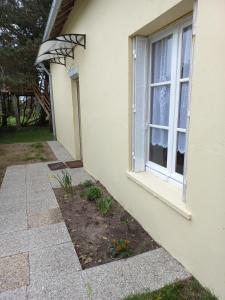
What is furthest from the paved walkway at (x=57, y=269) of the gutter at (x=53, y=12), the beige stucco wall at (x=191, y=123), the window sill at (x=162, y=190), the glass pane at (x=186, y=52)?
the gutter at (x=53, y=12)

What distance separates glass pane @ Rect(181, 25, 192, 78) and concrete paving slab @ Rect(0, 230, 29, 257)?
2.40 metres

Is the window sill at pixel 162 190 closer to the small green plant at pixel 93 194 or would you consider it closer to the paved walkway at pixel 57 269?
the paved walkway at pixel 57 269

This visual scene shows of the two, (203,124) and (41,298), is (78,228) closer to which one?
(41,298)

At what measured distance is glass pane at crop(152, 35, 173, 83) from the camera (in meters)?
2.39

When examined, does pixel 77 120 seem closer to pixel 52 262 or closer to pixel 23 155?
pixel 23 155

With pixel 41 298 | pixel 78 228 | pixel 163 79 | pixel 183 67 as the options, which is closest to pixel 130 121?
pixel 163 79

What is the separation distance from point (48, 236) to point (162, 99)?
202 cm

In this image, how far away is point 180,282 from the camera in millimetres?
1996

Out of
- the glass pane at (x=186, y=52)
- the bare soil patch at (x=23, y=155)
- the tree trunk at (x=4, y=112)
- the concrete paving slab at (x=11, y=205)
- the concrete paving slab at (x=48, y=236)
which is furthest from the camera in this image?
the tree trunk at (x=4, y=112)

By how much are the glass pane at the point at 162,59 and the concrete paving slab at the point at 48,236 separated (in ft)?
6.77

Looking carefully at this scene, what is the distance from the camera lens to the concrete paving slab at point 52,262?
6.96 ft

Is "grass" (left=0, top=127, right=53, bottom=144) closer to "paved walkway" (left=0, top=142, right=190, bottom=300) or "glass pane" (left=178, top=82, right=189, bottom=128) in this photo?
"paved walkway" (left=0, top=142, right=190, bottom=300)

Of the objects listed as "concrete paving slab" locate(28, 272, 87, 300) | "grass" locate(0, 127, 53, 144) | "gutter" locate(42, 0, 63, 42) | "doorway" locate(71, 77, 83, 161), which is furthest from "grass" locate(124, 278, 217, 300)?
"grass" locate(0, 127, 53, 144)

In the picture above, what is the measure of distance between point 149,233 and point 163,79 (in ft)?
5.66
